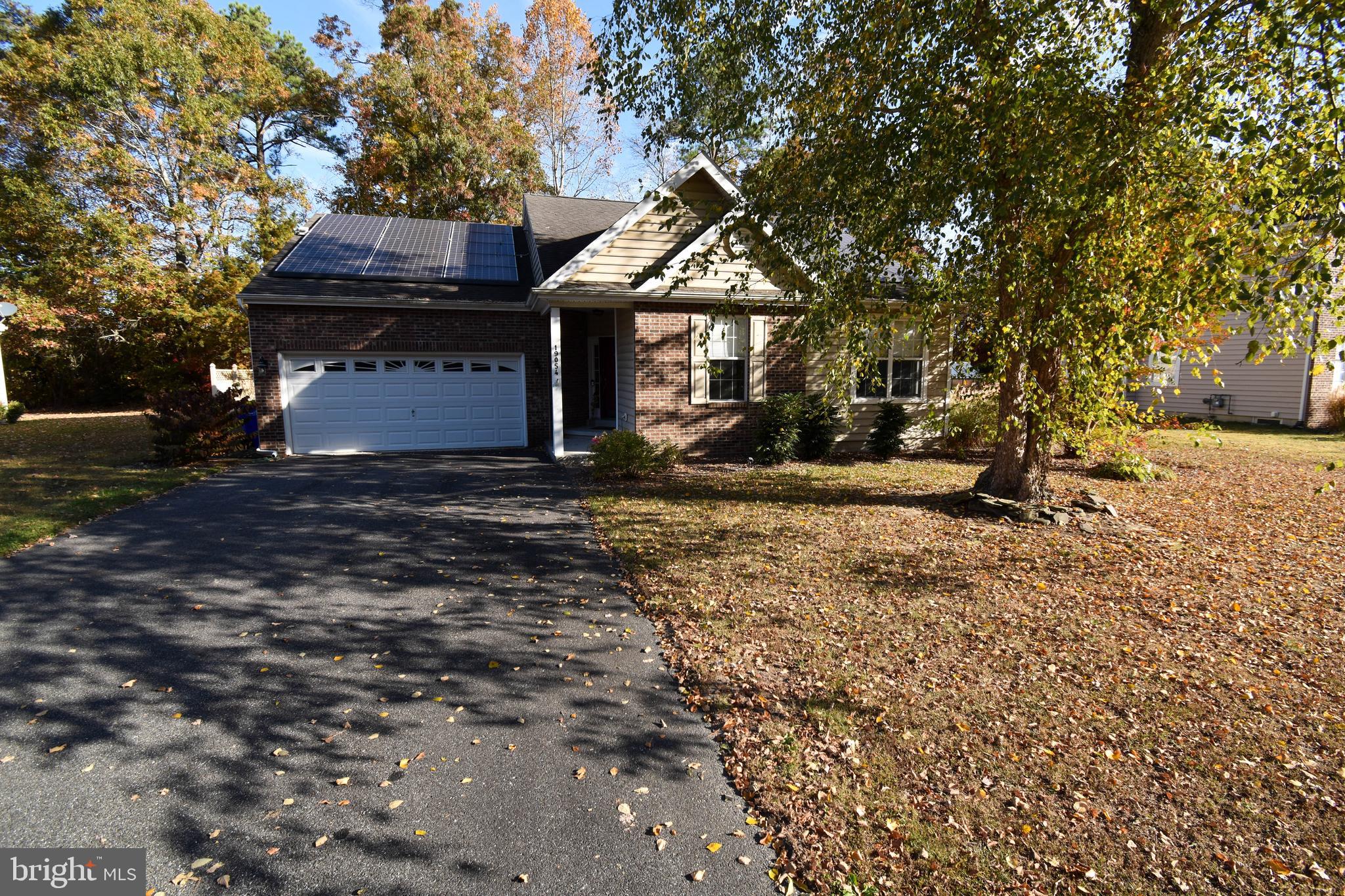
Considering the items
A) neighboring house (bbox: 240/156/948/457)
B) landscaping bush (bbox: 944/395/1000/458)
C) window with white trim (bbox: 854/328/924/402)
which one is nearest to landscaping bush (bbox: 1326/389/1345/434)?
landscaping bush (bbox: 944/395/1000/458)

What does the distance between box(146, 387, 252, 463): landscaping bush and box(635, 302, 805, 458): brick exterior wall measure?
8118 mm

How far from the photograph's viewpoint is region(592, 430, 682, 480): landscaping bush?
412 inches

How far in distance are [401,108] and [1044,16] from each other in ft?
81.7

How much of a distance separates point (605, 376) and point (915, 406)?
293 inches

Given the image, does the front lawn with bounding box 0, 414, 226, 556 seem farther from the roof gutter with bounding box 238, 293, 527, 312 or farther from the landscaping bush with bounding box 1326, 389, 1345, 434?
the landscaping bush with bounding box 1326, 389, 1345, 434

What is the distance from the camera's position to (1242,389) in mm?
18906

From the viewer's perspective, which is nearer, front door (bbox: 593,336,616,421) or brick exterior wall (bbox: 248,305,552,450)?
brick exterior wall (bbox: 248,305,552,450)

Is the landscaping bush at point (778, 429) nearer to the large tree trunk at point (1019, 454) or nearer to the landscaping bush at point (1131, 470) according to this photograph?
the large tree trunk at point (1019, 454)

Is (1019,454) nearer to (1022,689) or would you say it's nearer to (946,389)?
(1022,689)

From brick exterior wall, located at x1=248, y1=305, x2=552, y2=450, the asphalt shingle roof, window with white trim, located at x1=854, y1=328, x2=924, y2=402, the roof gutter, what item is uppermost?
the asphalt shingle roof

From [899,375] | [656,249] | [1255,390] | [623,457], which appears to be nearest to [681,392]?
[623,457]

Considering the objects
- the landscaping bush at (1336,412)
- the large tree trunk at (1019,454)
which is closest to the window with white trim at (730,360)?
the large tree trunk at (1019,454)

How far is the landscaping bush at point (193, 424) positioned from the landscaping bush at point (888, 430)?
43.0ft

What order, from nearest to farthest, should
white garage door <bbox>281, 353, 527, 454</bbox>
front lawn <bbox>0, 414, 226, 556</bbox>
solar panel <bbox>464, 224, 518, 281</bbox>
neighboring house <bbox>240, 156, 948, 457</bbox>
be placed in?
front lawn <bbox>0, 414, 226, 556</bbox>, neighboring house <bbox>240, 156, 948, 457</bbox>, white garage door <bbox>281, 353, 527, 454</bbox>, solar panel <bbox>464, 224, 518, 281</bbox>
